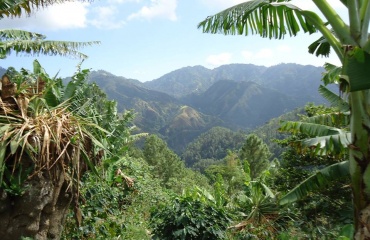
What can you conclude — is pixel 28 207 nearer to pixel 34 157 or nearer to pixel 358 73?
pixel 34 157

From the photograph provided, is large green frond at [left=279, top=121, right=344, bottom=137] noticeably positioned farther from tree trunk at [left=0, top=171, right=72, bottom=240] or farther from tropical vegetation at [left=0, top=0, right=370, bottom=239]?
tree trunk at [left=0, top=171, right=72, bottom=240]

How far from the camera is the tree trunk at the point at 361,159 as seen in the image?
12.4 feet

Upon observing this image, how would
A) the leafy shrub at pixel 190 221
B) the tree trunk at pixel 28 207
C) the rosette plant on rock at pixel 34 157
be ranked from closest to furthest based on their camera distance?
1. the rosette plant on rock at pixel 34 157
2. the tree trunk at pixel 28 207
3. the leafy shrub at pixel 190 221

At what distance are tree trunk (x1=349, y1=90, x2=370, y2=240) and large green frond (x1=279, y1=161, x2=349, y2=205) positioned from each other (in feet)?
4.87

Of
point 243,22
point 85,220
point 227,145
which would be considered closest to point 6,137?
point 85,220

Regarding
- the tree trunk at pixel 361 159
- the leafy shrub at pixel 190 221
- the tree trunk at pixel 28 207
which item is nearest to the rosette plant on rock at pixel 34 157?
the tree trunk at pixel 28 207

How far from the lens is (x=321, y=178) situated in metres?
5.64

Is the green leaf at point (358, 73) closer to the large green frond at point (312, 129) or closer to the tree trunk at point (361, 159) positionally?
the tree trunk at point (361, 159)

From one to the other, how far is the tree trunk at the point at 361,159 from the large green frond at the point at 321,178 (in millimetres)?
1484

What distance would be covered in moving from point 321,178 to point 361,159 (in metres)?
1.84

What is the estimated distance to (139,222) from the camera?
774cm

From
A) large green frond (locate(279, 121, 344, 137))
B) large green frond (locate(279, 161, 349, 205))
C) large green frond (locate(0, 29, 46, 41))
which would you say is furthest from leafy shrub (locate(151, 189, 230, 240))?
large green frond (locate(0, 29, 46, 41))

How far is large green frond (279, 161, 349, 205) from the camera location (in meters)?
5.43

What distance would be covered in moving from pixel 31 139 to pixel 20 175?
0.40m
